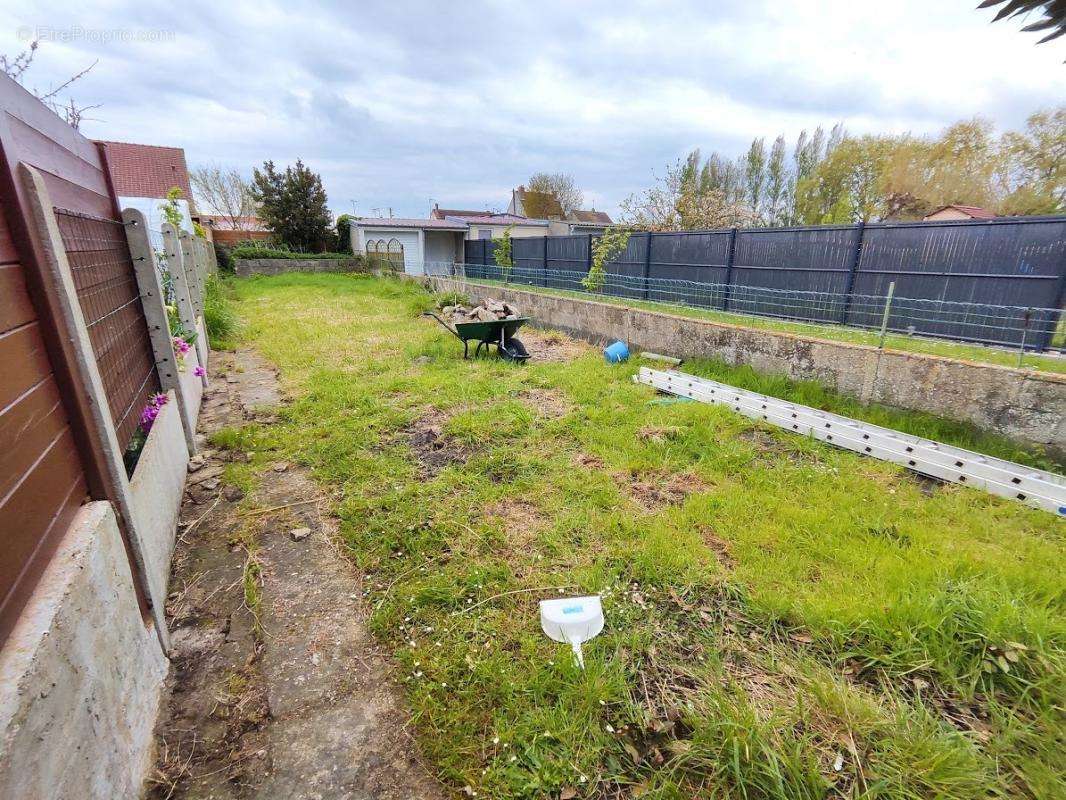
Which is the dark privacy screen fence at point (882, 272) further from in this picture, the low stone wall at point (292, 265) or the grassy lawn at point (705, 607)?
the low stone wall at point (292, 265)

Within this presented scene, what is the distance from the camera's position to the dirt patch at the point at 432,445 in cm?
398

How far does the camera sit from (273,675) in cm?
211

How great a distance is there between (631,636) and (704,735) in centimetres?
50

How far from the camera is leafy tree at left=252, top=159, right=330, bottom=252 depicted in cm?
2718

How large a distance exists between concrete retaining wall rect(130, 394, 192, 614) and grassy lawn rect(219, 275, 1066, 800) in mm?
863

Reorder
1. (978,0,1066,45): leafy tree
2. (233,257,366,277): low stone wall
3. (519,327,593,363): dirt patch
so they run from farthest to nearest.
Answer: (233,257,366,277): low stone wall < (519,327,593,363): dirt patch < (978,0,1066,45): leafy tree

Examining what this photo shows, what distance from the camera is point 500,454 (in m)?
4.06

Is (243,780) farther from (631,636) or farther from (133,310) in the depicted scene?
(133,310)

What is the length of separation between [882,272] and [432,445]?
8.35 meters

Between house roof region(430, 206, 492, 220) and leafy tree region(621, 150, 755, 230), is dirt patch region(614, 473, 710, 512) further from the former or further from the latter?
house roof region(430, 206, 492, 220)

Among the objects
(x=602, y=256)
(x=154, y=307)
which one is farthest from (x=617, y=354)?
(x=154, y=307)

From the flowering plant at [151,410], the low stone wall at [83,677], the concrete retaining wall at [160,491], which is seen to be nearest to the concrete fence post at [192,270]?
the flowering plant at [151,410]

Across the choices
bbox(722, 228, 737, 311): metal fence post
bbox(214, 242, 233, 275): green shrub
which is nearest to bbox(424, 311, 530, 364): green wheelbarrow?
bbox(722, 228, 737, 311): metal fence post

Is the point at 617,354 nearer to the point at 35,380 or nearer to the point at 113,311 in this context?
the point at 113,311
